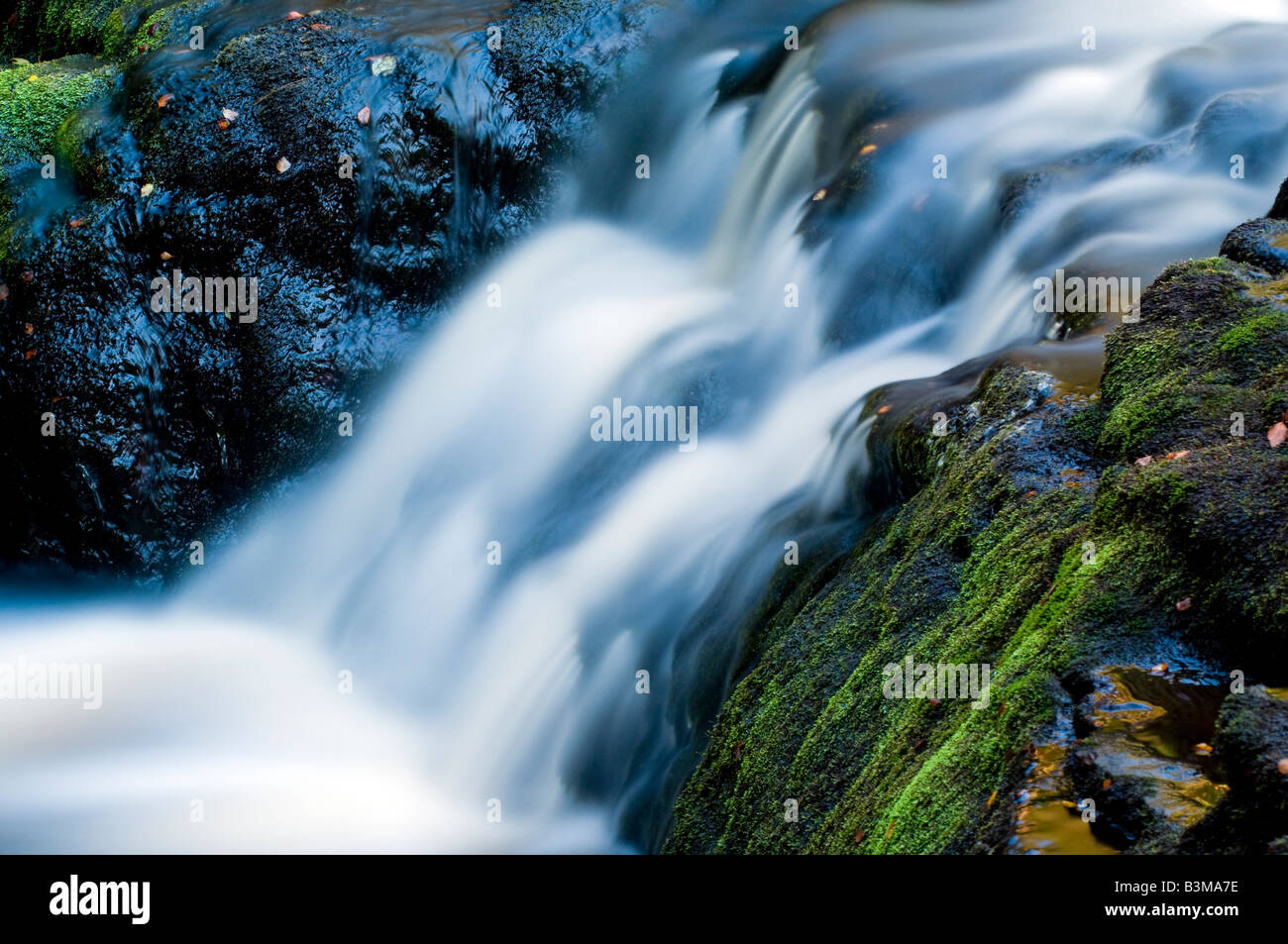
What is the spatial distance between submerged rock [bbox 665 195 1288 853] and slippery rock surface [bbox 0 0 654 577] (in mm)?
4283

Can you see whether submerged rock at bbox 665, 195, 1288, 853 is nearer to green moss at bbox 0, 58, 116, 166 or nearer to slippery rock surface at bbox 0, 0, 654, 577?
slippery rock surface at bbox 0, 0, 654, 577

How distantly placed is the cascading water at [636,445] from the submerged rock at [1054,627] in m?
0.77

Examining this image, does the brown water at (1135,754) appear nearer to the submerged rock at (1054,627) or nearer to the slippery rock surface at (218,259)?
the submerged rock at (1054,627)

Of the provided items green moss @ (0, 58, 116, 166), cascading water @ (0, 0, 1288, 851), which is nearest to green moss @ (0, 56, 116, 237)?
green moss @ (0, 58, 116, 166)

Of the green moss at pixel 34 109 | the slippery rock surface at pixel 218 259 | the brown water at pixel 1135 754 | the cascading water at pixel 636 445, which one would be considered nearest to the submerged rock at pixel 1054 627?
the brown water at pixel 1135 754

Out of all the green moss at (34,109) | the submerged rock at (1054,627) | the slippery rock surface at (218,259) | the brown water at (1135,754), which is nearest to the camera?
the brown water at (1135,754)

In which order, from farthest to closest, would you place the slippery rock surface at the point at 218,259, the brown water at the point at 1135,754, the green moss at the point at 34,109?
the green moss at the point at 34,109 < the slippery rock surface at the point at 218,259 < the brown water at the point at 1135,754

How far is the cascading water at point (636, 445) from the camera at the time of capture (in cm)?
580

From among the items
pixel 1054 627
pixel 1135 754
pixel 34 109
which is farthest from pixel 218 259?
pixel 1135 754

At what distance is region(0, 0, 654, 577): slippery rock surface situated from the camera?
7.80m

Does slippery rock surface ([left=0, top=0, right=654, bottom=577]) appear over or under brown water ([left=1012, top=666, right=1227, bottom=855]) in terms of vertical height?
over

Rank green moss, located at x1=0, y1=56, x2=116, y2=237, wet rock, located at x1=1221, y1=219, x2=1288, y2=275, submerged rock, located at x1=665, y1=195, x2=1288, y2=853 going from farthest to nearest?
green moss, located at x1=0, y1=56, x2=116, y2=237, wet rock, located at x1=1221, y1=219, x2=1288, y2=275, submerged rock, located at x1=665, y1=195, x2=1288, y2=853

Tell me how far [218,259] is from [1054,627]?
21.5ft
